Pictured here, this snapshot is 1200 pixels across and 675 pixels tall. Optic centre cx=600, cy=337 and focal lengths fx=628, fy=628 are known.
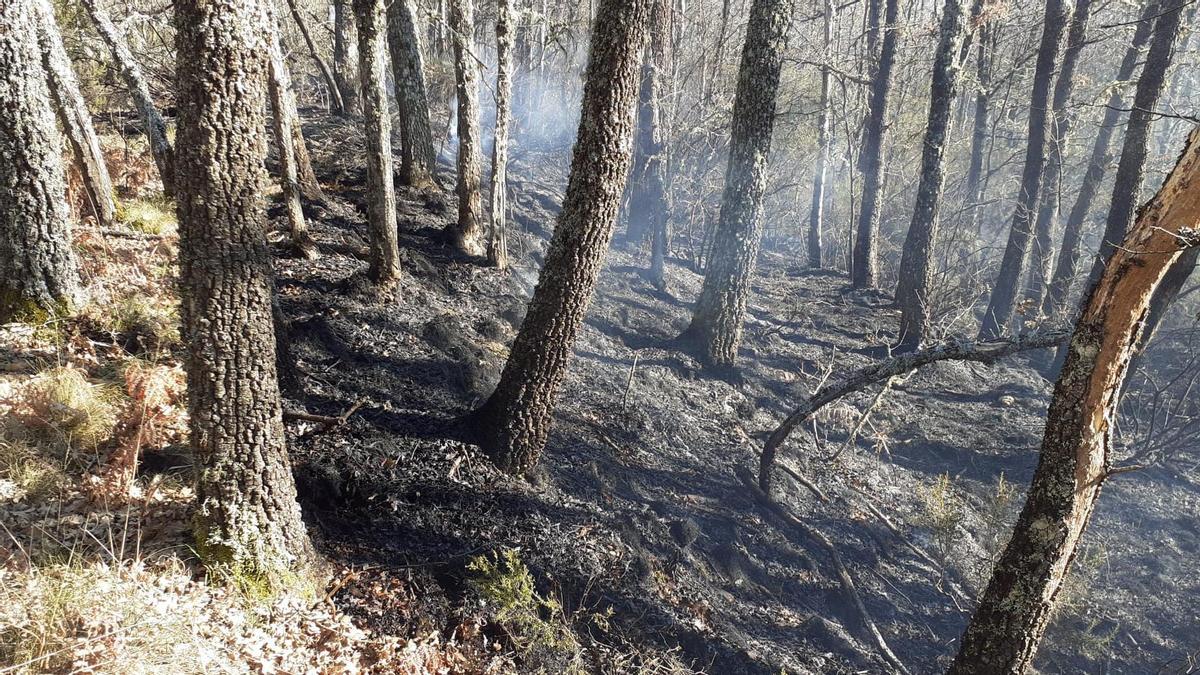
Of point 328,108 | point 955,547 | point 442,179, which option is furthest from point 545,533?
point 328,108

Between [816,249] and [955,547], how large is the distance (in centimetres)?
1202

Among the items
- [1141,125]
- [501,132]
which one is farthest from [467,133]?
[1141,125]

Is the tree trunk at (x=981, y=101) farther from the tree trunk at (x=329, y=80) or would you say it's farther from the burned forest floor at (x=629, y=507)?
the tree trunk at (x=329, y=80)

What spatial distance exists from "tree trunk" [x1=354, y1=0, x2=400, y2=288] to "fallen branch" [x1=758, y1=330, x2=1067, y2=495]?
4.45 metres

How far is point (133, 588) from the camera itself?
9.68 feet

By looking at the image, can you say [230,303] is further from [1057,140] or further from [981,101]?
[981,101]

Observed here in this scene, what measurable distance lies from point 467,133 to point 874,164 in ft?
30.5

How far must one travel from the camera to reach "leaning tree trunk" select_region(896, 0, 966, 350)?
9.68m

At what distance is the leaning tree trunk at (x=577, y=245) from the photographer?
13.2 ft

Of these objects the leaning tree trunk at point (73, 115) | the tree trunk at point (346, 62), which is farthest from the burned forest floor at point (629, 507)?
the tree trunk at point (346, 62)

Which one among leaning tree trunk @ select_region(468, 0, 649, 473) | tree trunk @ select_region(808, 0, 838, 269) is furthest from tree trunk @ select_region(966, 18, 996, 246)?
leaning tree trunk @ select_region(468, 0, 649, 473)

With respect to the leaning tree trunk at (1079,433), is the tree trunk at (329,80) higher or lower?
higher

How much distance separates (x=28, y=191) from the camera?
4730 mm

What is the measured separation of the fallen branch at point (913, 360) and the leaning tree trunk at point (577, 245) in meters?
2.51
